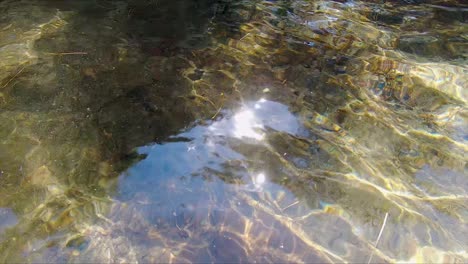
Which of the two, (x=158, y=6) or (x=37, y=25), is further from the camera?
(x=158, y=6)

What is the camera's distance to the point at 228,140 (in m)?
3.60

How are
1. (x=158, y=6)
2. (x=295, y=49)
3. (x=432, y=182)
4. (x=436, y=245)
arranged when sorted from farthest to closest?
(x=158, y=6), (x=295, y=49), (x=432, y=182), (x=436, y=245)

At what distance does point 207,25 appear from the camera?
5.50 metres

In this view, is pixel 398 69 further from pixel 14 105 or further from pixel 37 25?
pixel 37 25

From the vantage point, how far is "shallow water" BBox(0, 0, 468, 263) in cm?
285

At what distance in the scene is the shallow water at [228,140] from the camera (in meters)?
2.85

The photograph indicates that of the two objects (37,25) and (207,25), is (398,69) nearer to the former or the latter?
(207,25)

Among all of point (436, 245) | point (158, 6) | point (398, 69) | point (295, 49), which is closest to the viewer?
point (436, 245)

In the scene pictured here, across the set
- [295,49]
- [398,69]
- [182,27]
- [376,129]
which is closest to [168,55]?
[182,27]

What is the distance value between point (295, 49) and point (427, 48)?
1.95 metres

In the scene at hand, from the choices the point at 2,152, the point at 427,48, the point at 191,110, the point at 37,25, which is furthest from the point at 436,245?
the point at 37,25

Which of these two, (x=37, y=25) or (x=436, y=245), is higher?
(x=37, y=25)

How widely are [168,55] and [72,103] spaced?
54.6 inches

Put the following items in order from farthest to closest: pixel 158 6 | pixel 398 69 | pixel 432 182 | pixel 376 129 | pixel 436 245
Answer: pixel 158 6
pixel 398 69
pixel 376 129
pixel 432 182
pixel 436 245
